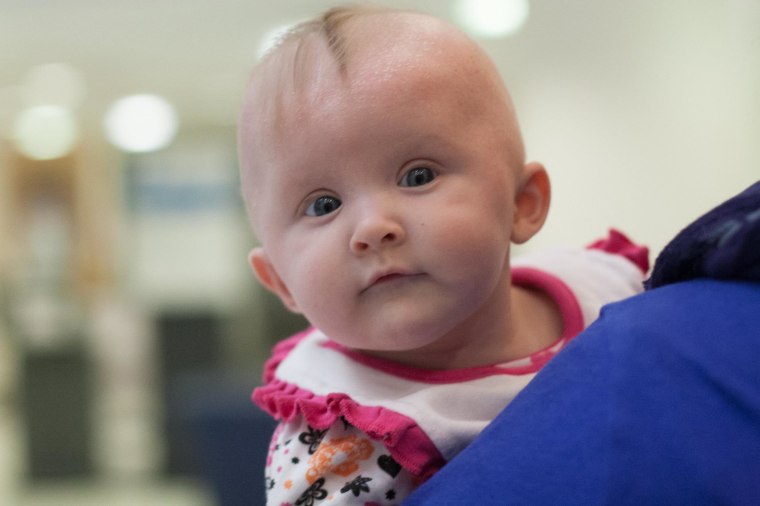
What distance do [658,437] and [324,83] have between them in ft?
1.29

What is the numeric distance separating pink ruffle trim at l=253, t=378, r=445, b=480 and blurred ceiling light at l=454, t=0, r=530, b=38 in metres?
3.45

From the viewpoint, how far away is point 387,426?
70cm

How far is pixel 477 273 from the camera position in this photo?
28.8 inches

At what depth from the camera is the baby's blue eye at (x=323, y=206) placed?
757 millimetres

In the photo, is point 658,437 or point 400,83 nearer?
point 658,437

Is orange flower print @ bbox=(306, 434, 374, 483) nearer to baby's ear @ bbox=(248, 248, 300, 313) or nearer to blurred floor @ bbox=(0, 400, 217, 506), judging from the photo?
baby's ear @ bbox=(248, 248, 300, 313)

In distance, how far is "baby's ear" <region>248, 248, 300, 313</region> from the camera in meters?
0.89

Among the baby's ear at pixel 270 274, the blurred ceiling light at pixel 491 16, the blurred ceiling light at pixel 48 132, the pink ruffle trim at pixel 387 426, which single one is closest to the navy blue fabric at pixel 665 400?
the pink ruffle trim at pixel 387 426

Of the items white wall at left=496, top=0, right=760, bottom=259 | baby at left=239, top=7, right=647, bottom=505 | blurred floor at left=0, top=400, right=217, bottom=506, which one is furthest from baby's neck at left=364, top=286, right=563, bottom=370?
blurred floor at left=0, top=400, right=217, bottom=506

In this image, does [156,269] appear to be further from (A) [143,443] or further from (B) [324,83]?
(B) [324,83]

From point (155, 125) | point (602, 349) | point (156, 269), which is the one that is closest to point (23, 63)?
point (155, 125)

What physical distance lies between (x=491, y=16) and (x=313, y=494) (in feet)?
12.3

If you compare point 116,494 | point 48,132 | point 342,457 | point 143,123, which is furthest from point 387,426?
point 48,132

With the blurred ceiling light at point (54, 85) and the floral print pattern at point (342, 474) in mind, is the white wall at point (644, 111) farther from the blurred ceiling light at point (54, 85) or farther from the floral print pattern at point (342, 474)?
the blurred ceiling light at point (54, 85)
